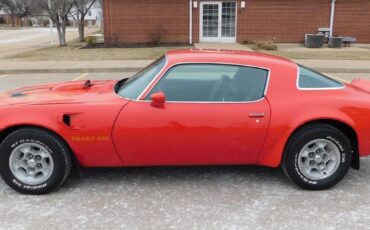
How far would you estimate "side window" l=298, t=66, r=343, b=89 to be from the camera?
4.09 meters

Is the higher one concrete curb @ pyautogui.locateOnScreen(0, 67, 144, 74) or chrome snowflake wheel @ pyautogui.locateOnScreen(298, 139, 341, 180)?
chrome snowflake wheel @ pyautogui.locateOnScreen(298, 139, 341, 180)

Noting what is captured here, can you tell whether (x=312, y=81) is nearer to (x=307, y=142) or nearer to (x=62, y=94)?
(x=307, y=142)

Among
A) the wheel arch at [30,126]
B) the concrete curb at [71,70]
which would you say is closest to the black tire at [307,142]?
the wheel arch at [30,126]

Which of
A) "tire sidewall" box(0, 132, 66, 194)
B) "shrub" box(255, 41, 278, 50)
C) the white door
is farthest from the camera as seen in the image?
the white door

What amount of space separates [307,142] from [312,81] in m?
0.67

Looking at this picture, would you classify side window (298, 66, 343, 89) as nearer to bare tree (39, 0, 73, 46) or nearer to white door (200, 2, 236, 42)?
white door (200, 2, 236, 42)

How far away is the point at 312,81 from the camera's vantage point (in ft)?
13.6

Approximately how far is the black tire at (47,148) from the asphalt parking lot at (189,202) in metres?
0.09

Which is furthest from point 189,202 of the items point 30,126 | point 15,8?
point 15,8

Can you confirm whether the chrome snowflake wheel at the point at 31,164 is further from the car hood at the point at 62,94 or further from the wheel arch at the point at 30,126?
the car hood at the point at 62,94

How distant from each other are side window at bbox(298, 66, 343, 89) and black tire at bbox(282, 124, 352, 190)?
0.44 m

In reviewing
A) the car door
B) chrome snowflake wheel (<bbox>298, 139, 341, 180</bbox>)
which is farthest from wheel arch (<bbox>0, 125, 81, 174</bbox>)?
chrome snowflake wheel (<bbox>298, 139, 341, 180</bbox>)

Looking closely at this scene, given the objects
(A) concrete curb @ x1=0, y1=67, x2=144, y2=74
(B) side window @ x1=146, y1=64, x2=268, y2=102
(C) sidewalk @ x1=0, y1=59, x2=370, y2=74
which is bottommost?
(A) concrete curb @ x1=0, y1=67, x2=144, y2=74

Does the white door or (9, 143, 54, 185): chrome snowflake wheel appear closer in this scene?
(9, 143, 54, 185): chrome snowflake wheel
